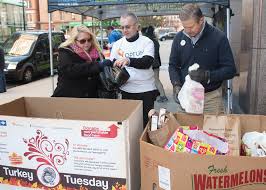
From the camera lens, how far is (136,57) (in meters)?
3.54

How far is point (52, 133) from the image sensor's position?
1.91 m

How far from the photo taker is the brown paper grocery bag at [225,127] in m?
2.14

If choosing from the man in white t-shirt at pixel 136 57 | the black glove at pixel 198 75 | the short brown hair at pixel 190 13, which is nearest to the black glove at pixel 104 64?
the man in white t-shirt at pixel 136 57

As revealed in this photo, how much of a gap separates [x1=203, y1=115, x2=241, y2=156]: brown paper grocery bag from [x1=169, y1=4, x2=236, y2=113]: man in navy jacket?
535 mm

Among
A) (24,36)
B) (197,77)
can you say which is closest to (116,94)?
(197,77)

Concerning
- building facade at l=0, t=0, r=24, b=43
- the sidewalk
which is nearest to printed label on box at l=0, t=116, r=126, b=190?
the sidewalk

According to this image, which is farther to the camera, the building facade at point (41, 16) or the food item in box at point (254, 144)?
the building facade at point (41, 16)

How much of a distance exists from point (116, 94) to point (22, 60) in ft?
32.0

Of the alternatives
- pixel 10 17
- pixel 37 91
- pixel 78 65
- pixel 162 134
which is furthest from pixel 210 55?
pixel 10 17

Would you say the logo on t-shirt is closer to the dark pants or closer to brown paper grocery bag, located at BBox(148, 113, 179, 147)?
the dark pants

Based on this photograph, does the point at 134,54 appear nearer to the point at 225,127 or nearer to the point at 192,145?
the point at 225,127

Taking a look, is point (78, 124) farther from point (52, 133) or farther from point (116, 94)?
point (116, 94)

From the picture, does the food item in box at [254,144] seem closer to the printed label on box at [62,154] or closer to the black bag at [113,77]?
the printed label on box at [62,154]

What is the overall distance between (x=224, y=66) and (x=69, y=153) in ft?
5.17
